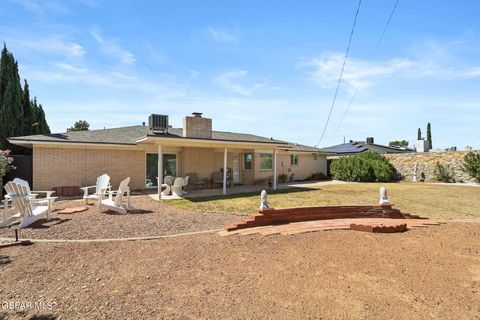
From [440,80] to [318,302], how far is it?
14.3 m

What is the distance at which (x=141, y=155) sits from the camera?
15.3 m

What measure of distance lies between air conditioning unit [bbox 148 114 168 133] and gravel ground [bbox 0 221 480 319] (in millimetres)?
10016

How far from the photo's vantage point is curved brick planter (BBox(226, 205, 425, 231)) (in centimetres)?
732

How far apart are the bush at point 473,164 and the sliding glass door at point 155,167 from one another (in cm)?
2013

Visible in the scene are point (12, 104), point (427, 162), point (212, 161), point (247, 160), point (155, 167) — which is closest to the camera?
point (155, 167)

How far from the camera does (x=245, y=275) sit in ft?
14.0

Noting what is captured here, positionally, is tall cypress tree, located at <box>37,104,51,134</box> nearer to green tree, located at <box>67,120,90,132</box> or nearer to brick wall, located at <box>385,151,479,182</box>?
green tree, located at <box>67,120,90,132</box>

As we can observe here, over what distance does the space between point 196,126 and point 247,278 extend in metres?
12.8

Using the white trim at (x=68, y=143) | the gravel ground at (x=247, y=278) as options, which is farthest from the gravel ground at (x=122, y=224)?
the white trim at (x=68, y=143)

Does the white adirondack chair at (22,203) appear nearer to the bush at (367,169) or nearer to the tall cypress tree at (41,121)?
the tall cypress tree at (41,121)

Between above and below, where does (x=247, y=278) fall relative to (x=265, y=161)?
below

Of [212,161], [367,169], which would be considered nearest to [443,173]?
[367,169]

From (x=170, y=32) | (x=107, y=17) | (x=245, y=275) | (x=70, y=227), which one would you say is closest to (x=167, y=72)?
(x=170, y=32)

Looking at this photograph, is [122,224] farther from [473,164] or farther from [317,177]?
[473,164]
